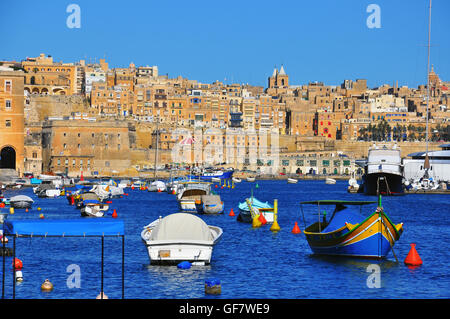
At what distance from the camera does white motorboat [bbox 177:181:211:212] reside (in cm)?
5128

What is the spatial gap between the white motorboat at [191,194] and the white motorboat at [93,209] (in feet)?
16.6

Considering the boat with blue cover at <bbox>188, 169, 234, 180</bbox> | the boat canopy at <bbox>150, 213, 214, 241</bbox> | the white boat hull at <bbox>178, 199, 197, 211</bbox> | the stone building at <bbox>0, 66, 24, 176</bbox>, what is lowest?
the boat with blue cover at <bbox>188, 169, 234, 180</bbox>

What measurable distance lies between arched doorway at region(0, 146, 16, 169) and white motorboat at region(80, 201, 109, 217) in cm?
4292

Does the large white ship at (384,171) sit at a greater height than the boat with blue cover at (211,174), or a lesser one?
greater

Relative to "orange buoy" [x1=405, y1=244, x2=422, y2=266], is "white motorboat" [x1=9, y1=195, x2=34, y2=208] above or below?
below

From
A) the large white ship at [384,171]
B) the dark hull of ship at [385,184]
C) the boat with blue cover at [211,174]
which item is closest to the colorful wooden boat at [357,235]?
the large white ship at [384,171]

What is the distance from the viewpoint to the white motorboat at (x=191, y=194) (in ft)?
168

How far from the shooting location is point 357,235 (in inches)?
982

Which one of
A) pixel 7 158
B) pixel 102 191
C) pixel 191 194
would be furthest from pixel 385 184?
pixel 7 158

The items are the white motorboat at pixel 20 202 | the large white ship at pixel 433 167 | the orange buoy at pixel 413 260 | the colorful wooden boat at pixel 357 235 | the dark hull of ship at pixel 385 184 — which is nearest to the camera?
the colorful wooden boat at pixel 357 235

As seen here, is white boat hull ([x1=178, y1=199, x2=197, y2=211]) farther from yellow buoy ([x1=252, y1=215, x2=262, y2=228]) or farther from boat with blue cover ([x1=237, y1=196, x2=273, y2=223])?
yellow buoy ([x1=252, y1=215, x2=262, y2=228])

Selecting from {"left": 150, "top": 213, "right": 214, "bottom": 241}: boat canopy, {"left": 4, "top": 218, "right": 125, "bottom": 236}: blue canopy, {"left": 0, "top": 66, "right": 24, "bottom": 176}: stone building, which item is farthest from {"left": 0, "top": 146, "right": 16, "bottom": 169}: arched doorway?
{"left": 4, "top": 218, "right": 125, "bottom": 236}: blue canopy

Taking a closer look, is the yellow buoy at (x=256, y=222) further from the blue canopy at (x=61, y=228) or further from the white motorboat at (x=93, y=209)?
the blue canopy at (x=61, y=228)

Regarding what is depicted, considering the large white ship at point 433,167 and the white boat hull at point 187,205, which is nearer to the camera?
the white boat hull at point 187,205
